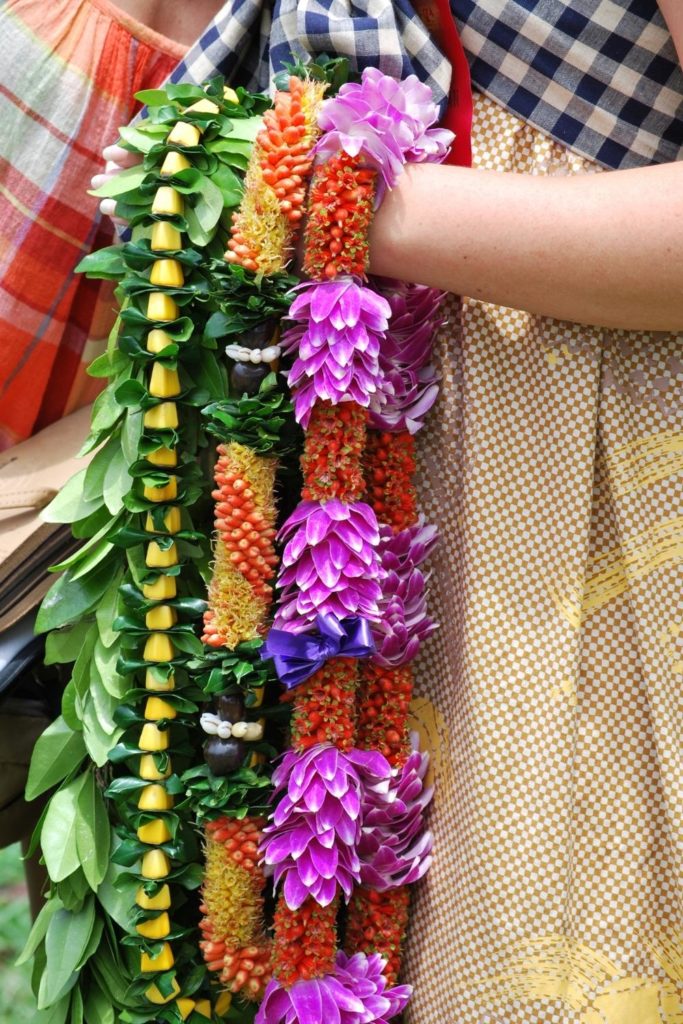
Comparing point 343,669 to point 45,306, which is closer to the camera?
point 343,669

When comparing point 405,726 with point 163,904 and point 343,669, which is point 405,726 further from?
point 163,904

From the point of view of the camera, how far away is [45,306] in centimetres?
104

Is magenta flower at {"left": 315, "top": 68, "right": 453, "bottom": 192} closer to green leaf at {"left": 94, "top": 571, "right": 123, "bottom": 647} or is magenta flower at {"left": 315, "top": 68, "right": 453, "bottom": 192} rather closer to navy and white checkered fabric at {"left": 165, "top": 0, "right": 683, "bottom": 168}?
navy and white checkered fabric at {"left": 165, "top": 0, "right": 683, "bottom": 168}

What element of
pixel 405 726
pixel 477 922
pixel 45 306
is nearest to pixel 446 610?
pixel 405 726

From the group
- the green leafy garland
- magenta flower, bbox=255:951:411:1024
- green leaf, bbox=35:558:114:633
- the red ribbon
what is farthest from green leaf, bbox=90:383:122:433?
magenta flower, bbox=255:951:411:1024

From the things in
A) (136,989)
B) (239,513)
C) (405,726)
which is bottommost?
(136,989)

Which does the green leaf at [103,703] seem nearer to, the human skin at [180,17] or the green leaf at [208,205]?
the green leaf at [208,205]

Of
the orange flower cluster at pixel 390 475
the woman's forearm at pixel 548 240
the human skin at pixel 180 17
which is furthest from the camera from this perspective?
the human skin at pixel 180 17

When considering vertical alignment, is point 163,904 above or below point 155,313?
below

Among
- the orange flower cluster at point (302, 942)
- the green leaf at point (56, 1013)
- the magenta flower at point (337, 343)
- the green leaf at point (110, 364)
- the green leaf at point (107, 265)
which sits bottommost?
the green leaf at point (56, 1013)

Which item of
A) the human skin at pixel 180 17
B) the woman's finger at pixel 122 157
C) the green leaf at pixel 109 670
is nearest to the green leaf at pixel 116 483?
the green leaf at pixel 109 670

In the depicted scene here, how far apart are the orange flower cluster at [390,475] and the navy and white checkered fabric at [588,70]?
25 cm

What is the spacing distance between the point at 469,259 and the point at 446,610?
0.27m

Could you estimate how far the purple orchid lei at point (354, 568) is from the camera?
777 millimetres
